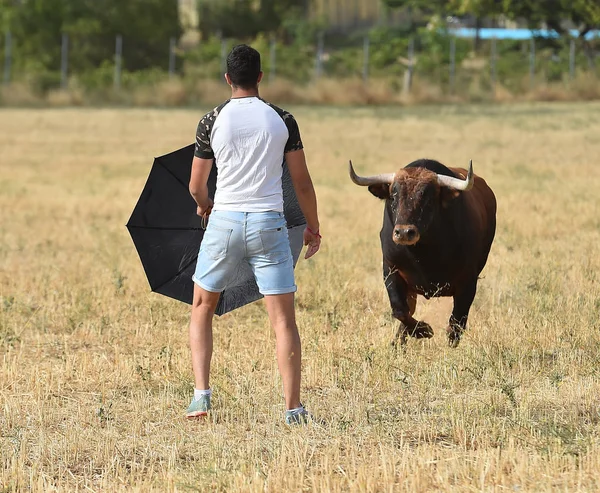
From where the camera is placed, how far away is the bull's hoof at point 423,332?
9.37 meters

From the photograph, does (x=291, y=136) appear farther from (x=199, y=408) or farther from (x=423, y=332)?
(x=423, y=332)

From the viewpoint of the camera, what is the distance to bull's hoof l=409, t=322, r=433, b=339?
9367mm

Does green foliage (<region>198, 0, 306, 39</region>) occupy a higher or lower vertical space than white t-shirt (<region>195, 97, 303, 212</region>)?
lower

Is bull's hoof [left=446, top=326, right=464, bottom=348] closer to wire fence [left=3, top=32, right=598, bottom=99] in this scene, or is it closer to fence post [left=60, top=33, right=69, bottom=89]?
wire fence [left=3, top=32, right=598, bottom=99]

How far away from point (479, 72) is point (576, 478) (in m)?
46.7

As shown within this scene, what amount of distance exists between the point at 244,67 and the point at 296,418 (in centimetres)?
190

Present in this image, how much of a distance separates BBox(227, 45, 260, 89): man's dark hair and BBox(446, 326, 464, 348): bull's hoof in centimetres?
312

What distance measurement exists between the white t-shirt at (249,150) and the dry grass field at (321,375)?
125cm

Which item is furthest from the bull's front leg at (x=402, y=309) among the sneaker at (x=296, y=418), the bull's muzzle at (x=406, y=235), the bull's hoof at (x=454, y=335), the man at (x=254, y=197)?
the man at (x=254, y=197)

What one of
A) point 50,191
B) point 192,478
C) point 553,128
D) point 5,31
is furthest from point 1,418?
point 5,31

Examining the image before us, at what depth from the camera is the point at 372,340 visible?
9.52 m

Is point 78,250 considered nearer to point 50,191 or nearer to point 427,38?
point 50,191

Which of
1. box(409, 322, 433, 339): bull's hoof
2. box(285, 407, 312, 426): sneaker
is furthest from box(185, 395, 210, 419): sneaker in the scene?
box(409, 322, 433, 339): bull's hoof

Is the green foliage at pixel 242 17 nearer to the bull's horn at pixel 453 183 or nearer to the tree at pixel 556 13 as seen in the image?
the tree at pixel 556 13
